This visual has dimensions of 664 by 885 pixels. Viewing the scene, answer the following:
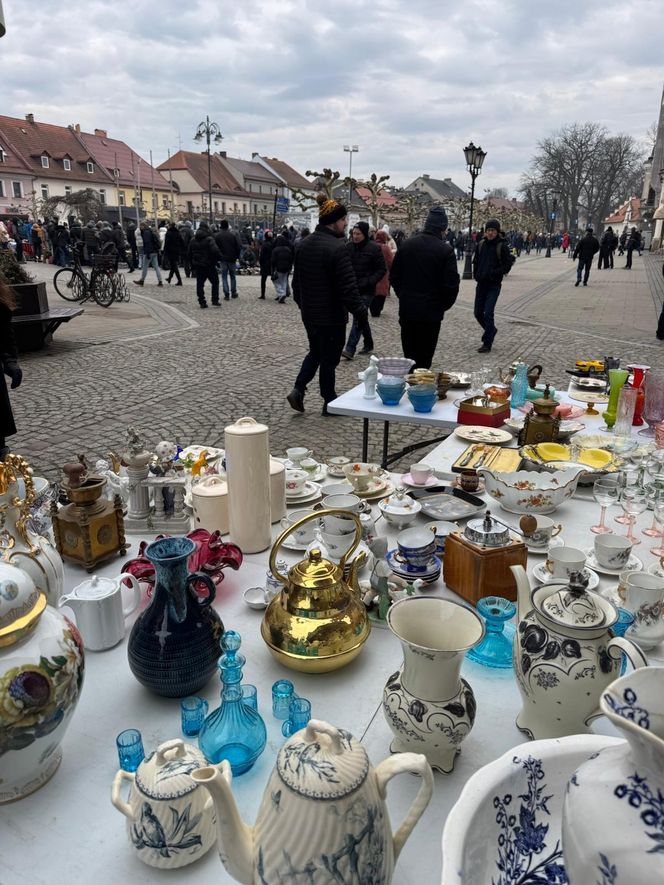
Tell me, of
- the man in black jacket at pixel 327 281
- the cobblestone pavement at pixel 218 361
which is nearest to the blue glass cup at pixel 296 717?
the cobblestone pavement at pixel 218 361

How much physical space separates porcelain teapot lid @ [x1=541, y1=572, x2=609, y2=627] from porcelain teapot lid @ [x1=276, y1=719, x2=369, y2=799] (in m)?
0.51

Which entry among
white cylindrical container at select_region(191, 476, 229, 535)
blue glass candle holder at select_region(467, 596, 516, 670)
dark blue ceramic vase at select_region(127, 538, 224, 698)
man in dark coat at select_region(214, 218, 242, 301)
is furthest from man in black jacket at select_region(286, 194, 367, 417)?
man in dark coat at select_region(214, 218, 242, 301)

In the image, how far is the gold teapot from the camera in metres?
1.39

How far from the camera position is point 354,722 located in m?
1.29

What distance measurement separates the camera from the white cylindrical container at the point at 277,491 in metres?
2.15

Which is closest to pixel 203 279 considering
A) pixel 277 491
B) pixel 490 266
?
pixel 490 266

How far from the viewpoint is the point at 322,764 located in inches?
31.0

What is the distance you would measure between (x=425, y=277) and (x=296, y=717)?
193 inches

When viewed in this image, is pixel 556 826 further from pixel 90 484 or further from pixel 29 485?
pixel 90 484

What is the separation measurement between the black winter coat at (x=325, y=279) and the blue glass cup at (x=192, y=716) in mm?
4487

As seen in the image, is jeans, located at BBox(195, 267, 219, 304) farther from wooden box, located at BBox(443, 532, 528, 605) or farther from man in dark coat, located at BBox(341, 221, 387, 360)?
wooden box, located at BBox(443, 532, 528, 605)

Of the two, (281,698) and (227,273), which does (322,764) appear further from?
(227,273)

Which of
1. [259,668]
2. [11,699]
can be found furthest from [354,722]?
[11,699]

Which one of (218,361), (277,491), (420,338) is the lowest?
(218,361)
